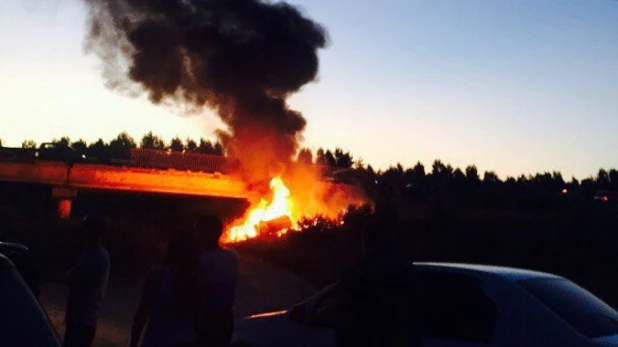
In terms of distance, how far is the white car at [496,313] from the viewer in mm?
4270

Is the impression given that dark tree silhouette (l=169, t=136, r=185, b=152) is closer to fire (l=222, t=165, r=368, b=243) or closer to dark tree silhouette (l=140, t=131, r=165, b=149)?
dark tree silhouette (l=140, t=131, r=165, b=149)

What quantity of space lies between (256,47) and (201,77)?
3.44 meters

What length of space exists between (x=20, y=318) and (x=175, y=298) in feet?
7.78

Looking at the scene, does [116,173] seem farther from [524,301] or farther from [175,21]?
[524,301]

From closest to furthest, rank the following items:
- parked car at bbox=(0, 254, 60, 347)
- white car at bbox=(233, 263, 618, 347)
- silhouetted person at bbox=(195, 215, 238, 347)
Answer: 1. parked car at bbox=(0, 254, 60, 347)
2. white car at bbox=(233, 263, 618, 347)
3. silhouetted person at bbox=(195, 215, 238, 347)

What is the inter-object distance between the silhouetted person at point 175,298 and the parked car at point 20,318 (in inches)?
88.5

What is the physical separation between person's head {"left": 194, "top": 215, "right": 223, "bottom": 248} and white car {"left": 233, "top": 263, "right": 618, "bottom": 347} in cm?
99

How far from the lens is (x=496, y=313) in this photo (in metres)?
4.48

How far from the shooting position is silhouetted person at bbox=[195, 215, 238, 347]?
5164 mm

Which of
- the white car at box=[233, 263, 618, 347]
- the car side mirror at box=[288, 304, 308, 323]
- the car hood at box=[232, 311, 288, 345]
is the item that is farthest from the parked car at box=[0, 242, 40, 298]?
the white car at box=[233, 263, 618, 347]

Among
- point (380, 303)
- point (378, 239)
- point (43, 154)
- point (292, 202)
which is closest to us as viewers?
point (380, 303)

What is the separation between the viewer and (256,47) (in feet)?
107

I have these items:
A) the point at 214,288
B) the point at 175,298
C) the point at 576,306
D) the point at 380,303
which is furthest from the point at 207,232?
the point at 576,306

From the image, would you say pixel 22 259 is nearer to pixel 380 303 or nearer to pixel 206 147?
pixel 380 303
